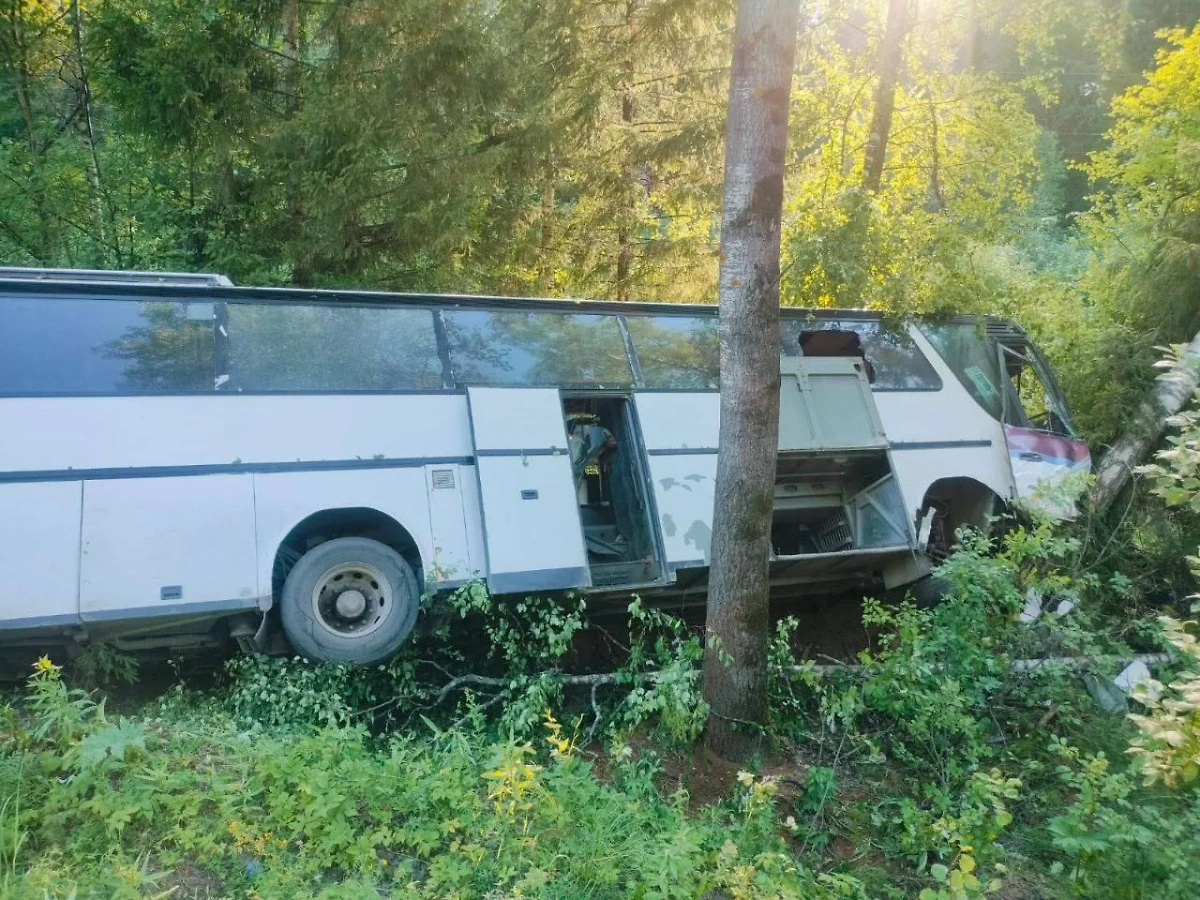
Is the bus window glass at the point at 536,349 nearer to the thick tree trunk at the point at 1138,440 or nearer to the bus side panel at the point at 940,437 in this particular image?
the bus side panel at the point at 940,437

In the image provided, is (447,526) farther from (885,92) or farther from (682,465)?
(885,92)

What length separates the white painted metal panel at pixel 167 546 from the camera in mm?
5895

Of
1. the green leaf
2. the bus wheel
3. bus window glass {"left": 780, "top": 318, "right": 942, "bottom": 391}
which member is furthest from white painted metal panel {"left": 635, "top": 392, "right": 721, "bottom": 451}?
the green leaf

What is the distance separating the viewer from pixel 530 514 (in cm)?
703

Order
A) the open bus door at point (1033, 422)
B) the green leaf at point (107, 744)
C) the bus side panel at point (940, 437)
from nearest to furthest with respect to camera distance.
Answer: the green leaf at point (107, 744) < the bus side panel at point (940, 437) < the open bus door at point (1033, 422)

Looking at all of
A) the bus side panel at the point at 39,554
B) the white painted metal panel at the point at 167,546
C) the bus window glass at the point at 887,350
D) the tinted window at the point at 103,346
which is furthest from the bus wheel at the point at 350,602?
the bus window glass at the point at 887,350

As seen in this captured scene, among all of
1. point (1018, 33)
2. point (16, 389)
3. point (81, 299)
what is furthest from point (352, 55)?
point (1018, 33)

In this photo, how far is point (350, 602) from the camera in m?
6.62

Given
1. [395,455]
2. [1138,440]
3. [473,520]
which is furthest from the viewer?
[1138,440]

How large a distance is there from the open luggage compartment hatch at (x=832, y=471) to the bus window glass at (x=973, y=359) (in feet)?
3.38

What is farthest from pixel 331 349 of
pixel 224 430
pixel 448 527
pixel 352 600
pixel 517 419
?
pixel 352 600

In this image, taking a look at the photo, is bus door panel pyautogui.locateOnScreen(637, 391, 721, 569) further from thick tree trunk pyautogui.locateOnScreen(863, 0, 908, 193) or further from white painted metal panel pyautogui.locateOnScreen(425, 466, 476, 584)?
thick tree trunk pyautogui.locateOnScreen(863, 0, 908, 193)

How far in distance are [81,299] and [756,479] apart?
469 centimetres

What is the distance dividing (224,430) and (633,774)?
3.61 m
